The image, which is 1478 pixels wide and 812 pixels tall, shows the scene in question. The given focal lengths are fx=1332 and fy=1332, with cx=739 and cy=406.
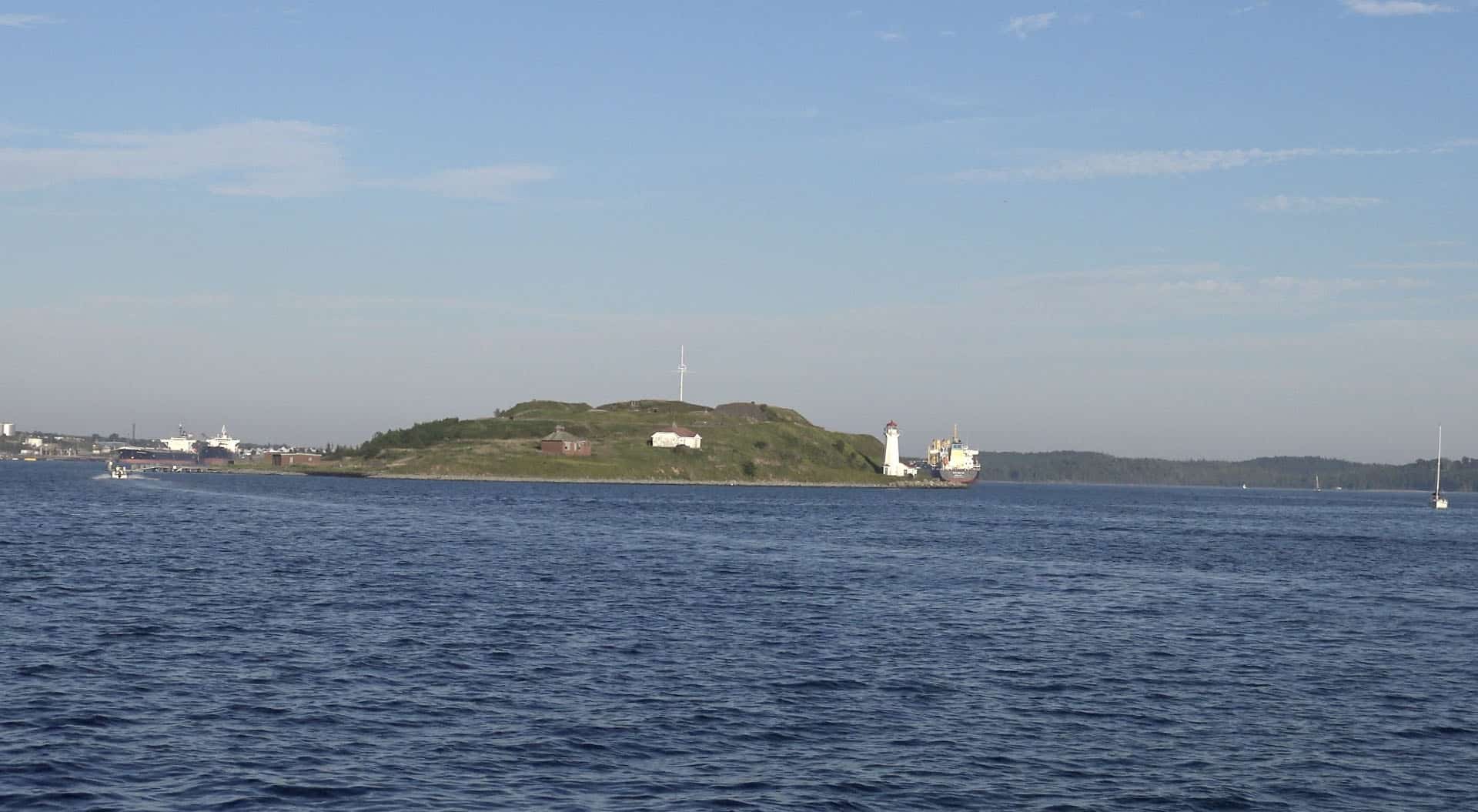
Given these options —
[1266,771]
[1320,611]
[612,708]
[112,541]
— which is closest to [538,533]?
[112,541]

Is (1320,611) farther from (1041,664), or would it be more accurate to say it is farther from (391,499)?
(391,499)

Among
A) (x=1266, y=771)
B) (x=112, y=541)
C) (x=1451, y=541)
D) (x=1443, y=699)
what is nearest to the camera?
(x=1266, y=771)

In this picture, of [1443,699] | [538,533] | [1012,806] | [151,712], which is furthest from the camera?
[538,533]

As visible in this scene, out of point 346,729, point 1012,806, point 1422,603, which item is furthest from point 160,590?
point 1422,603

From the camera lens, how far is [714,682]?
35750mm

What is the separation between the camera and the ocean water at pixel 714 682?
25141 millimetres

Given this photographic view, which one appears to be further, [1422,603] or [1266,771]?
[1422,603]

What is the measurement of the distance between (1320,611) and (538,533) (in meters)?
59.8

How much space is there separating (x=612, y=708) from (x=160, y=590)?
30.5 m

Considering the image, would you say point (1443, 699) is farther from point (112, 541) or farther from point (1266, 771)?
point (112, 541)

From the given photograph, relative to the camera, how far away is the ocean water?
990 inches

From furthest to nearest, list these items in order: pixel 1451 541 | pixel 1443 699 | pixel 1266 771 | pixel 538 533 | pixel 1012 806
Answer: pixel 1451 541 < pixel 538 533 < pixel 1443 699 < pixel 1266 771 < pixel 1012 806

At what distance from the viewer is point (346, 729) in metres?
28.7

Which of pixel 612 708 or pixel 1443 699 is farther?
pixel 1443 699
